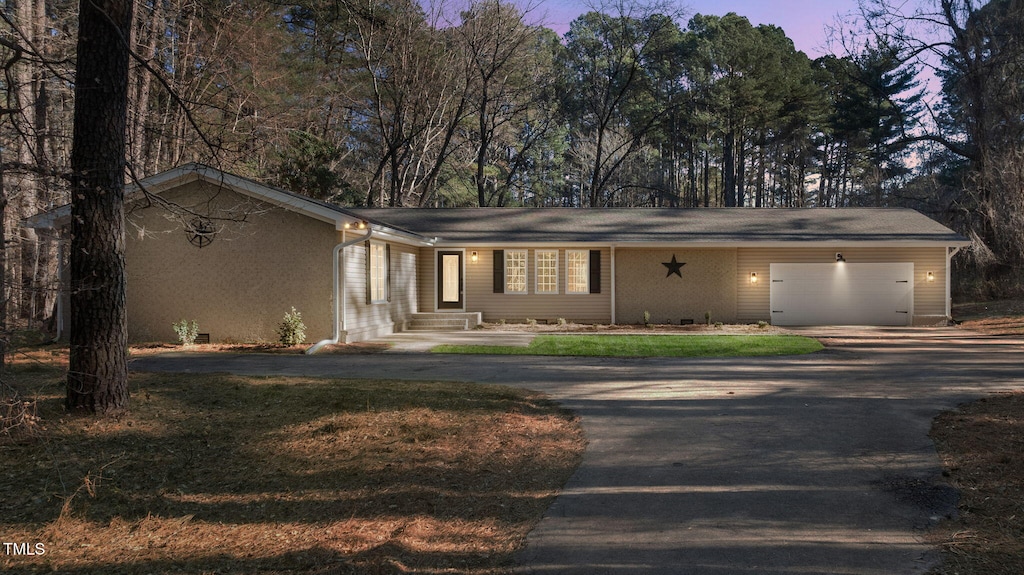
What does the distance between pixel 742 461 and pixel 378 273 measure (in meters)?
11.6

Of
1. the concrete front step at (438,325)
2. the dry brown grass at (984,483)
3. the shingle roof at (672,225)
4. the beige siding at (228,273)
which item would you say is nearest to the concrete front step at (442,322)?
the concrete front step at (438,325)

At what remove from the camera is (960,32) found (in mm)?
23594

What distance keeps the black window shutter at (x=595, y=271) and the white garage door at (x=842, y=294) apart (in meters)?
5.23

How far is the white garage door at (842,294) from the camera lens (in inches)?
700

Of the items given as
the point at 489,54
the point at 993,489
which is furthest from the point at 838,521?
the point at 489,54

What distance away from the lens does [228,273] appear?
43.6ft

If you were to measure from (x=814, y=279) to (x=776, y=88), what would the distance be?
17.5 meters

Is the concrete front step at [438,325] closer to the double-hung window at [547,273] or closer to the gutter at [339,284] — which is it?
the double-hung window at [547,273]

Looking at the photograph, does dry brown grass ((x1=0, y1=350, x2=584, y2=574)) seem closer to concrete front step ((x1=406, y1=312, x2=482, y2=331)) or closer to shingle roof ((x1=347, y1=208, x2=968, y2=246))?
concrete front step ((x1=406, y1=312, x2=482, y2=331))

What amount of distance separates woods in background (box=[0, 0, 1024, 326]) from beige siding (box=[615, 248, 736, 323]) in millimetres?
9971

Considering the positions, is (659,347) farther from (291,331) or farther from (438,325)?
(291,331)

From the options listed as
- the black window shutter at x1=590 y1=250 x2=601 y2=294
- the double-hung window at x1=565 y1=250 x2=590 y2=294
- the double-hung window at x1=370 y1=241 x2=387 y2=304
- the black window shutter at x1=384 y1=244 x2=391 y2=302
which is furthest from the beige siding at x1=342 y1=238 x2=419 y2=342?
the black window shutter at x1=590 y1=250 x2=601 y2=294

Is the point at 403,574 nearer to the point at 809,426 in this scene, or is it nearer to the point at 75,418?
the point at 75,418

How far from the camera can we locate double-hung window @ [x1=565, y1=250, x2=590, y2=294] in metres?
18.1
